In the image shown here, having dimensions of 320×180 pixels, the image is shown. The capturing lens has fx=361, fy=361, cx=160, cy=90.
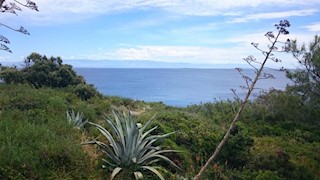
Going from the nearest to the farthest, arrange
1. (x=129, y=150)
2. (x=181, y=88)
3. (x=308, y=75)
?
(x=129, y=150), (x=308, y=75), (x=181, y=88)

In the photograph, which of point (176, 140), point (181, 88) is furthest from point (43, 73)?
point (181, 88)

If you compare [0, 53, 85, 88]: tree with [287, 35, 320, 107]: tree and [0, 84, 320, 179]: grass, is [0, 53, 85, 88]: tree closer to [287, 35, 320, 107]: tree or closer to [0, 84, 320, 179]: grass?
[0, 84, 320, 179]: grass

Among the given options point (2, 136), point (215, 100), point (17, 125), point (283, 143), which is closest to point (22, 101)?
point (17, 125)

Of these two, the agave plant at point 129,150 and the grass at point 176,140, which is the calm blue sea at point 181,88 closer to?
the grass at point 176,140

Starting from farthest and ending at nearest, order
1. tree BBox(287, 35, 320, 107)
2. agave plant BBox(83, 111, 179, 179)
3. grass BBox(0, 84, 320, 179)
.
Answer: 1. tree BBox(287, 35, 320, 107)
2. agave plant BBox(83, 111, 179, 179)
3. grass BBox(0, 84, 320, 179)

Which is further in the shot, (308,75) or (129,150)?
(308,75)

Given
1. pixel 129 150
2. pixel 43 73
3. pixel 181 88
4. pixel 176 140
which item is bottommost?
pixel 181 88

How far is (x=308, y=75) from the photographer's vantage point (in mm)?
13117

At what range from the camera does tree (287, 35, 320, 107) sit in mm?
12688

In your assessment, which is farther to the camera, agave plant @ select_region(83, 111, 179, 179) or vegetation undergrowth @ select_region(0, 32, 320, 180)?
agave plant @ select_region(83, 111, 179, 179)

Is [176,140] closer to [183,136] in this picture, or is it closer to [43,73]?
[183,136]

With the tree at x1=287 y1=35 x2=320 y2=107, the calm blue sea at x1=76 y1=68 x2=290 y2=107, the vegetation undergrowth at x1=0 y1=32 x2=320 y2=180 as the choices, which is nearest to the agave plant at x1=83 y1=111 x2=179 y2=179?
the vegetation undergrowth at x1=0 y1=32 x2=320 y2=180

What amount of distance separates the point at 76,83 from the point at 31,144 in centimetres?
1025

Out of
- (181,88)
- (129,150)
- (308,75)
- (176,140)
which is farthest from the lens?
(181,88)
